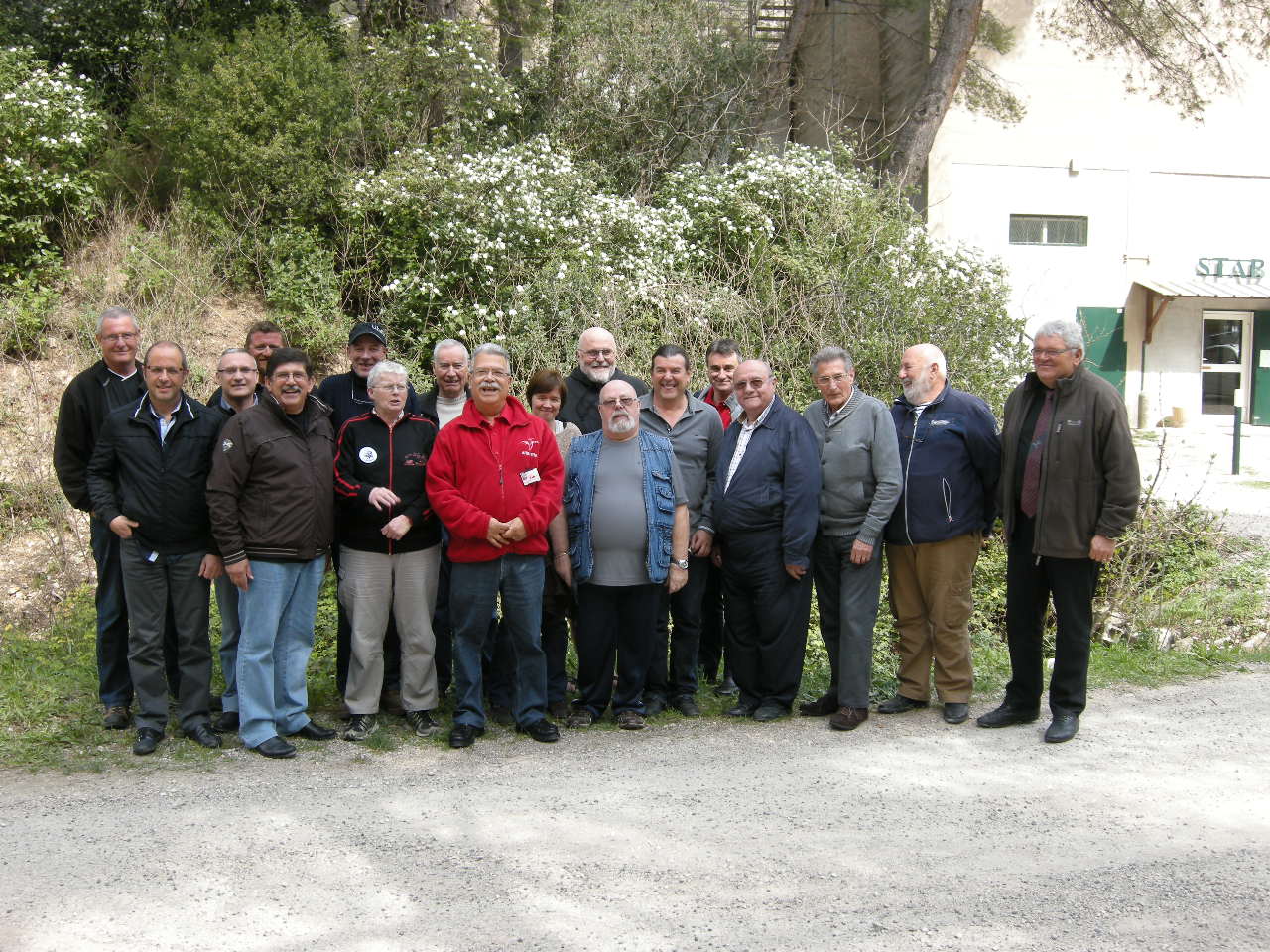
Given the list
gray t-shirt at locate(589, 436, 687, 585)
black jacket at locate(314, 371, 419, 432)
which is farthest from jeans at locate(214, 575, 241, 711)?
gray t-shirt at locate(589, 436, 687, 585)

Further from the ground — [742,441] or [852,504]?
[742,441]

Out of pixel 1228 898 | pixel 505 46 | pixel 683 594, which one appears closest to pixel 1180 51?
pixel 505 46

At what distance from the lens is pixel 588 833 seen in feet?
15.0

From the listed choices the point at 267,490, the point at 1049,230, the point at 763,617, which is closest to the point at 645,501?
the point at 763,617

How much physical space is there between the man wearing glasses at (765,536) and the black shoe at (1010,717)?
1072 mm

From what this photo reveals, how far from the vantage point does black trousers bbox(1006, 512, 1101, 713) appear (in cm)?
600

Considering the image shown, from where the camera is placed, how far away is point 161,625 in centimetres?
580

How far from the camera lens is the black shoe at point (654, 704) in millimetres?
6415

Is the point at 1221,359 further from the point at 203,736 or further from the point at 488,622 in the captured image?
the point at 203,736

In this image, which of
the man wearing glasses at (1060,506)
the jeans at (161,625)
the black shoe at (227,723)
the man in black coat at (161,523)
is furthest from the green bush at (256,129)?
the man wearing glasses at (1060,506)

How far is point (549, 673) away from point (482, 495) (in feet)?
4.08

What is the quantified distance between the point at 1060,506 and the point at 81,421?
529cm

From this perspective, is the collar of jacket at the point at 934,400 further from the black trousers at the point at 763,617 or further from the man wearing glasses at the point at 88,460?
the man wearing glasses at the point at 88,460

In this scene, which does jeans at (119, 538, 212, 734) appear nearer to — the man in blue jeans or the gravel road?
the man in blue jeans
